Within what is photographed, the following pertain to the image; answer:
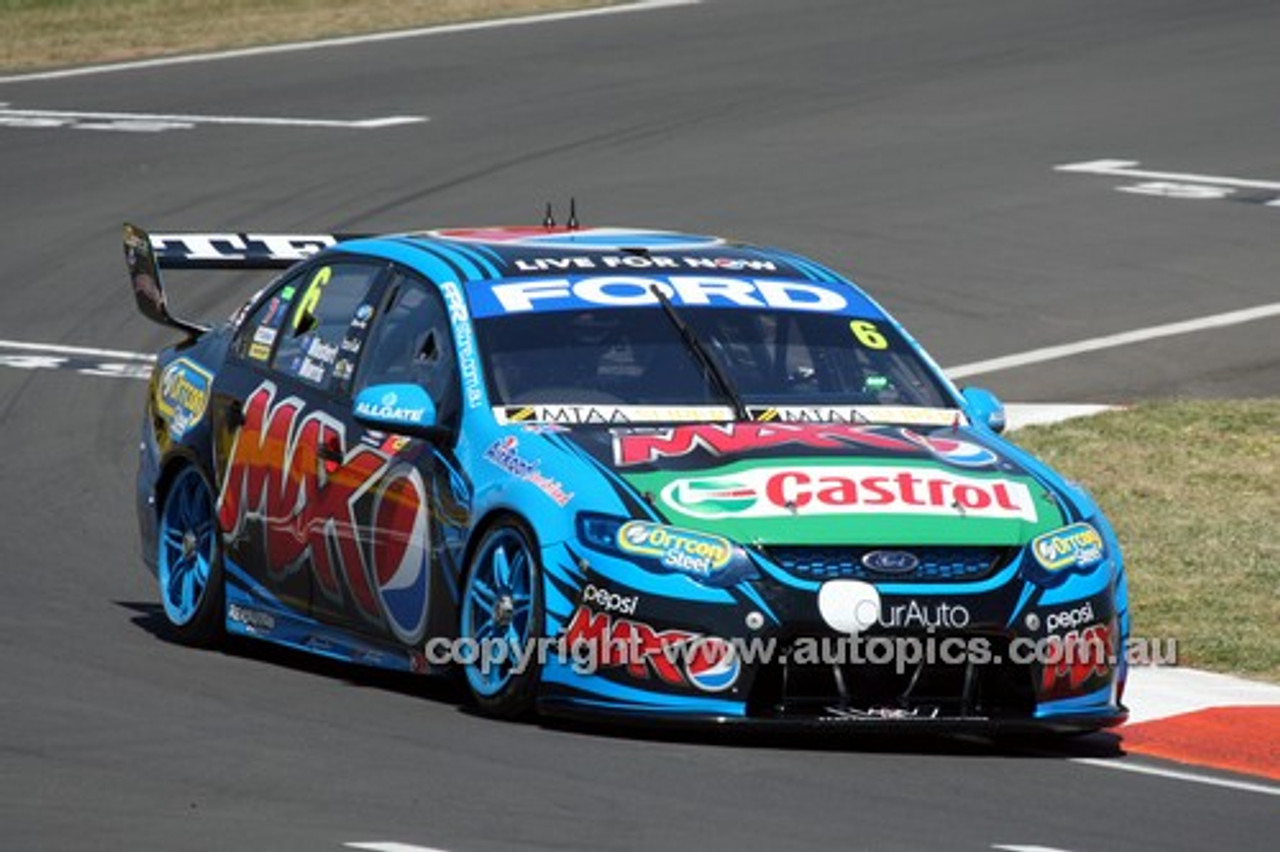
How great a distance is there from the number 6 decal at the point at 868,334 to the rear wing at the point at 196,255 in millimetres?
2286

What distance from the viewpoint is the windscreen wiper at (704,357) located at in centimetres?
1027

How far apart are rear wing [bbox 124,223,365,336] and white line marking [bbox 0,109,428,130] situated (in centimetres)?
1523

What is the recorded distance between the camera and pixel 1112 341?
19250 millimetres

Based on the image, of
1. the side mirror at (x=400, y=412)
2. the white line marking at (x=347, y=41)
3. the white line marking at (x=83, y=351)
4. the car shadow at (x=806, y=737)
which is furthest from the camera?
the white line marking at (x=347, y=41)

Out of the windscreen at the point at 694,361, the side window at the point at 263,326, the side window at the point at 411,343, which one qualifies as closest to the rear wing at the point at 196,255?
the side window at the point at 263,326

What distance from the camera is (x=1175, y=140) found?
2678 cm

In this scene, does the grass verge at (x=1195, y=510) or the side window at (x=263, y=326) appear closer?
the side window at (x=263, y=326)

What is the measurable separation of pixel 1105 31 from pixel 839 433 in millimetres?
23011

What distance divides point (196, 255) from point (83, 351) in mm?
6609

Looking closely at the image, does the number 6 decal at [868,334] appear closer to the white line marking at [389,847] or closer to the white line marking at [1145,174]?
the white line marking at [389,847]

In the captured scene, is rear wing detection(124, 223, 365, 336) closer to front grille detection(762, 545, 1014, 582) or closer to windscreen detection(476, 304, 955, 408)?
windscreen detection(476, 304, 955, 408)

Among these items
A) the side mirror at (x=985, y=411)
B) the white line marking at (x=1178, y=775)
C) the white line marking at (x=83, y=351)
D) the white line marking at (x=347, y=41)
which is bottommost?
the white line marking at (x=1178, y=775)

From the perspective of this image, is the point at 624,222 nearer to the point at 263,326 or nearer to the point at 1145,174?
the point at 1145,174

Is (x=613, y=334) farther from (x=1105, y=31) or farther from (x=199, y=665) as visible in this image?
(x=1105, y=31)
